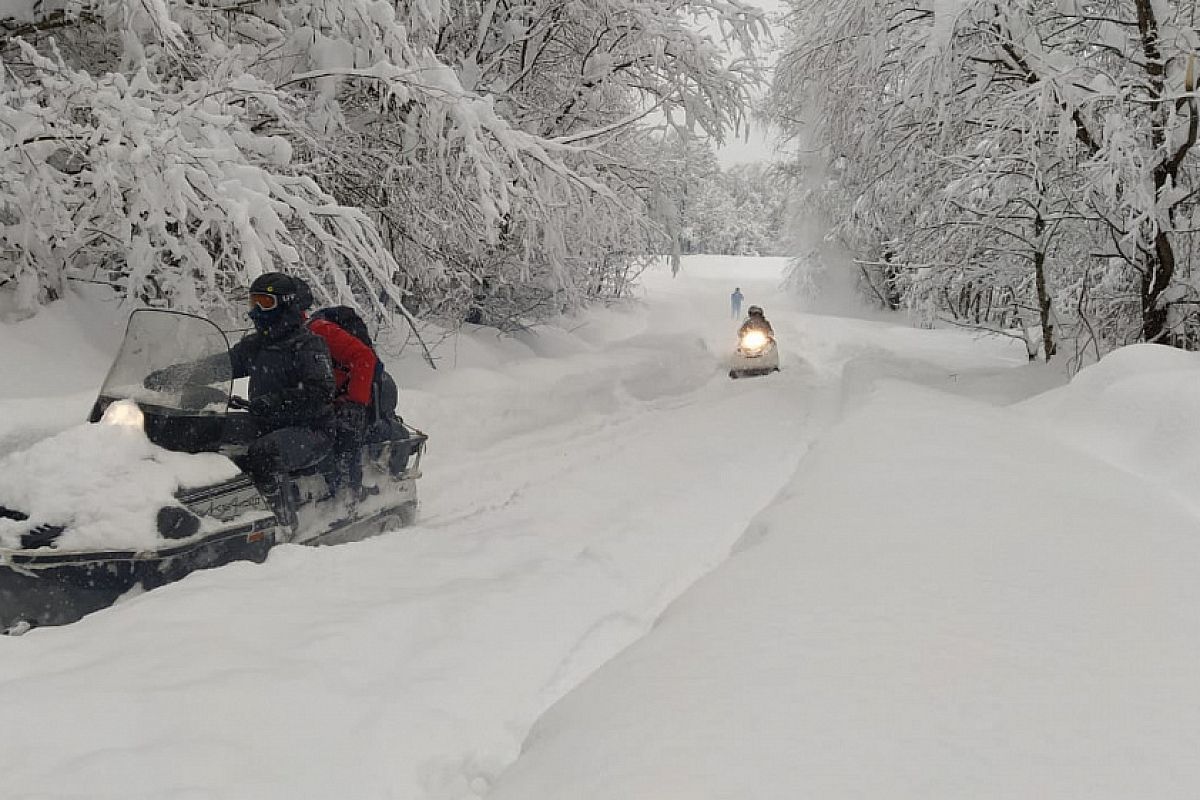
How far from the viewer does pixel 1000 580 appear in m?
3.37

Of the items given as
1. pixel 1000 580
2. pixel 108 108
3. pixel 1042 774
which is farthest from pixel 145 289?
pixel 1042 774

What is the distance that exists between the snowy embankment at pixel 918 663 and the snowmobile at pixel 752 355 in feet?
32.1

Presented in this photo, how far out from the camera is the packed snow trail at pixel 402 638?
2547mm

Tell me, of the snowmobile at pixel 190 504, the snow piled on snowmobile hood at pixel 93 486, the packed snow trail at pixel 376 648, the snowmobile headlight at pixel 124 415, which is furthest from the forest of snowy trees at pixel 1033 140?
the snow piled on snowmobile hood at pixel 93 486

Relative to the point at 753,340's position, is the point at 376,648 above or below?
below

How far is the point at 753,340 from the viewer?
1502 centimetres

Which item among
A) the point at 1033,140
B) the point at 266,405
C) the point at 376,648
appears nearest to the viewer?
the point at 376,648

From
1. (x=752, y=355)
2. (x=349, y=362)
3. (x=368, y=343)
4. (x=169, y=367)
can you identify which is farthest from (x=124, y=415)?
(x=752, y=355)

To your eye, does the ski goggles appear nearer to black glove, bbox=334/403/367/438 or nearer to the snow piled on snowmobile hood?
black glove, bbox=334/403/367/438

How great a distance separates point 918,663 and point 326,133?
748cm

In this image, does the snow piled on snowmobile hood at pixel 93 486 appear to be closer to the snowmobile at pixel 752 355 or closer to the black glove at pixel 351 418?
the black glove at pixel 351 418

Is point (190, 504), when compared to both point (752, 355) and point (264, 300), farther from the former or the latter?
point (752, 355)

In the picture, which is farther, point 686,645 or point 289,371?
point 289,371

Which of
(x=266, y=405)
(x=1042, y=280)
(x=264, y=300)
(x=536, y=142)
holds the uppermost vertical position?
(x=536, y=142)
